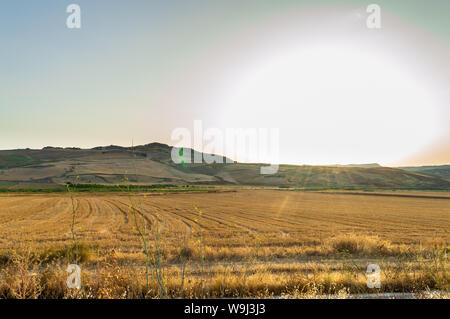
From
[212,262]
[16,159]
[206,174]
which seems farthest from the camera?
[16,159]

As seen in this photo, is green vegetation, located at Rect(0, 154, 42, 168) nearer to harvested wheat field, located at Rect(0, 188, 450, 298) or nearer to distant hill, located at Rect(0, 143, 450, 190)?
distant hill, located at Rect(0, 143, 450, 190)

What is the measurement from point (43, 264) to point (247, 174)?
143 meters

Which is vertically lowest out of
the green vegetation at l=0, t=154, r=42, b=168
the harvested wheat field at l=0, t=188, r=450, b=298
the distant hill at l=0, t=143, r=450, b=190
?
the distant hill at l=0, t=143, r=450, b=190

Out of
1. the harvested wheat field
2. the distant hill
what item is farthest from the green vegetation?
the harvested wheat field

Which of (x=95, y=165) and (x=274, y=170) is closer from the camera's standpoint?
(x=95, y=165)

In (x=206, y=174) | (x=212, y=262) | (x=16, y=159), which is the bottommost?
(x=206, y=174)

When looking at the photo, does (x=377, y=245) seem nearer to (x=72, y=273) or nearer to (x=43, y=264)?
(x=72, y=273)

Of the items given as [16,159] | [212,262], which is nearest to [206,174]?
[16,159]

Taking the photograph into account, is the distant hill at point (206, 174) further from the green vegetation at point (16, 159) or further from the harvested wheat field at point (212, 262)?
the harvested wheat field at point (212, 262)

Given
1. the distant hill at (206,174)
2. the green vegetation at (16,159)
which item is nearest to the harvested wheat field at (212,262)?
the distant hill at (206,174)

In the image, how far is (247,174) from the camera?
153125 mm

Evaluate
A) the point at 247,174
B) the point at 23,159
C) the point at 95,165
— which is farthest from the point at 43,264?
the point at 23,159

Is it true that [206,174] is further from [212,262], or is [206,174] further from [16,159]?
[212,262]
